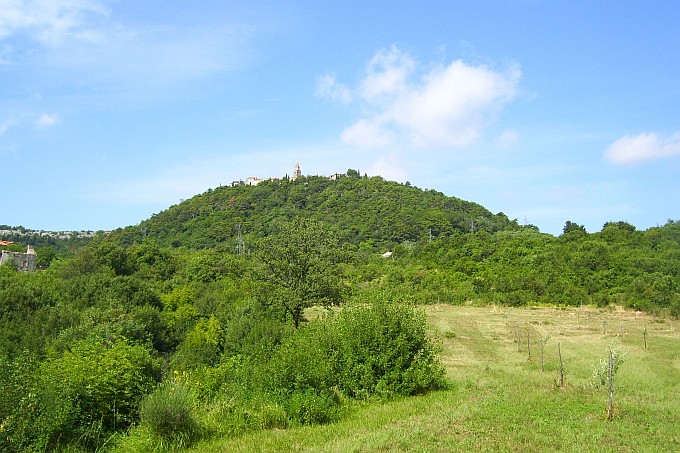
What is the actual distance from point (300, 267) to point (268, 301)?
3341 millimetres

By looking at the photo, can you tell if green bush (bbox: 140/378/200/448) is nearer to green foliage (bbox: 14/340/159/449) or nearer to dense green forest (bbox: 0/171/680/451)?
dense green forest (bbox: 0/171/680/451)

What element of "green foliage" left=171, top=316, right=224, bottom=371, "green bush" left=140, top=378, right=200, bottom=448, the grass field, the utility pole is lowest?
"green foliage" left=171, top=316, right=224, bottom=371

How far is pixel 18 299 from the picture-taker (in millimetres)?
42375

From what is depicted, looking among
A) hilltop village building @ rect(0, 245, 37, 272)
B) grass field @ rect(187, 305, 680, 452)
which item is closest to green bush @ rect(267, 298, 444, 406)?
grass field @ rect(187, 305, 680, 452)

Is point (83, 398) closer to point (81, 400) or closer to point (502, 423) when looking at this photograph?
point (81, 400)

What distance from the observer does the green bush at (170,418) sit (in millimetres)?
8383

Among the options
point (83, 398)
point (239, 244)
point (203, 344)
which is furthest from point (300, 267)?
point (239, 244)

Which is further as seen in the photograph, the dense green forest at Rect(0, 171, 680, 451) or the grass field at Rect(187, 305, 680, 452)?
the dense green forest at Rect(0, 171, 680, 451)

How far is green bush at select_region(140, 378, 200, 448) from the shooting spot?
8.38 metres

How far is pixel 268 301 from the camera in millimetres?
36781

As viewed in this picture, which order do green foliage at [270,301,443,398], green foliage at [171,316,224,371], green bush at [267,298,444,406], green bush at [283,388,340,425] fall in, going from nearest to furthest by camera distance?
green bush at [283,388,340,425] → green bush at [267,298,444,406] → green foliage at [270,301,443,398] → green foliage at [171,316,224,371]

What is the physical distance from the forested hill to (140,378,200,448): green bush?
82.3 meters

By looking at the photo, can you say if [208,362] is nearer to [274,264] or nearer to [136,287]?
[274,264]

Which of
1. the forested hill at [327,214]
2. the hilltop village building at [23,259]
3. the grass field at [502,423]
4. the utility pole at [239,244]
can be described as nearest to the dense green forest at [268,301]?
the utility pole at [239,244]
